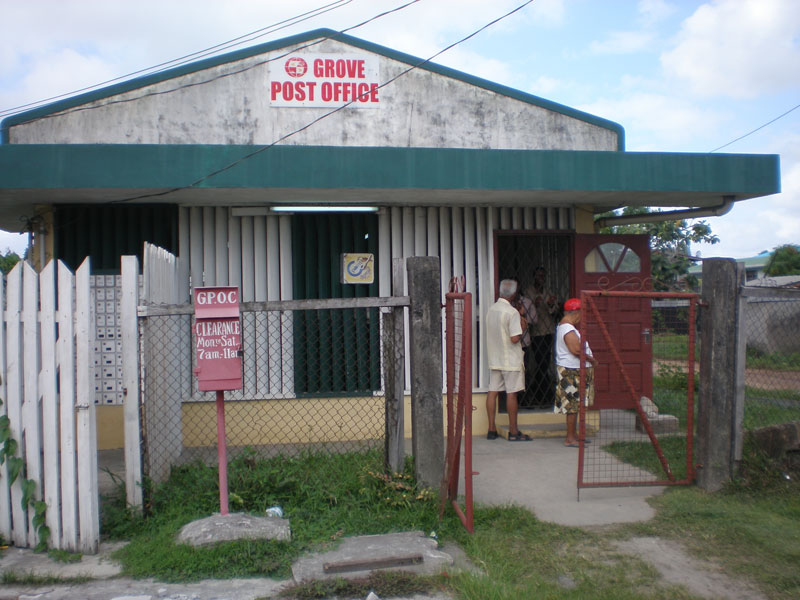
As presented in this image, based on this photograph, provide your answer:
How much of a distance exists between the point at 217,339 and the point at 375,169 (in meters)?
2.93

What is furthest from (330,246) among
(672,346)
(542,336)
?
(672,346)

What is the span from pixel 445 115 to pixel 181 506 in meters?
5.94

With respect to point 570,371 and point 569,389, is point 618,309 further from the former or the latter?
point 569,389

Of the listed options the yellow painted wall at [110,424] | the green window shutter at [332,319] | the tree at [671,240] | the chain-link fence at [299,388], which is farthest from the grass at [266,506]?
the tree at [671,240]

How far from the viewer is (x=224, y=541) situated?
174 inches

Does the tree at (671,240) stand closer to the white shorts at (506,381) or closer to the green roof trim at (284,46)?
the green roof trim at (284,46)

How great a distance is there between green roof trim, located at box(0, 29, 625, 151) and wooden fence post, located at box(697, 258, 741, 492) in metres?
3.96

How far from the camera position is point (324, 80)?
863 cm

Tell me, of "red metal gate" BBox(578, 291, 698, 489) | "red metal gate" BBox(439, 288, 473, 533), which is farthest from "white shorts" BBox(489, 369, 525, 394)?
"red metal gate" BBox(439, 288, 473, 533)

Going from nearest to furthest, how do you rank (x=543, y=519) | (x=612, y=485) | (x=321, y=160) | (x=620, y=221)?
(x=543, y=519), (x=612, y=485), (x=321, y=160), (x=620, y=221)

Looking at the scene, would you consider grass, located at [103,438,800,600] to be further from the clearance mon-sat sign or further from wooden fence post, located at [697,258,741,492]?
the clearance mon-sat sign

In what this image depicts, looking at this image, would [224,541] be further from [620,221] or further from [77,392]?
[620,221]

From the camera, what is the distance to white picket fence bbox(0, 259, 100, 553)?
14.6ft

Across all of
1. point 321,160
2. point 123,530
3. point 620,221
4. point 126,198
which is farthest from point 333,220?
point 123,530
